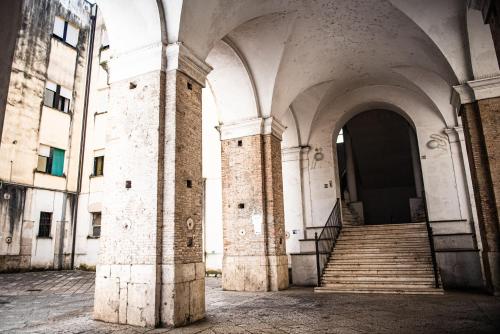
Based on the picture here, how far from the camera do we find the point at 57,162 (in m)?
15.8

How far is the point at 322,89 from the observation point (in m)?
12.8

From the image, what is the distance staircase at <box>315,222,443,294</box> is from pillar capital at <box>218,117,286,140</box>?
13.9ft

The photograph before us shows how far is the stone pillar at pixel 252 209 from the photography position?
9.17 meters

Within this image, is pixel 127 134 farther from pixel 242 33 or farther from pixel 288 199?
pixel 288 199

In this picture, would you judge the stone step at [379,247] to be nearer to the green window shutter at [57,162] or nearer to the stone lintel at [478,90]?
the stone lintel at [478,90]

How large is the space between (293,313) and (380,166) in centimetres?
1483

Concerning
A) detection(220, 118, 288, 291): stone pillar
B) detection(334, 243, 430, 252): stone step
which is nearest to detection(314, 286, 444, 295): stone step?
detection(220, 118, 288, 291): stone pillar

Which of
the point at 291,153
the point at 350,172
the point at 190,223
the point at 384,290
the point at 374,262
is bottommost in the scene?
the point at 384,290

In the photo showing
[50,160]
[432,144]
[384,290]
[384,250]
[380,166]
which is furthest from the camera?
[380,166]

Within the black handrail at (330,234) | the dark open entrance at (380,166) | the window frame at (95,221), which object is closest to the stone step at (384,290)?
the black handrail at (330,234)

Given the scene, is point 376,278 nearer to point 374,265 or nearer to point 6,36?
point 374,265

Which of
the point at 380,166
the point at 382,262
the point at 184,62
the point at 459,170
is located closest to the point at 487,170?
the point at 382,262

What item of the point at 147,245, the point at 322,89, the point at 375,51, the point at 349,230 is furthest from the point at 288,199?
the point at 147,245

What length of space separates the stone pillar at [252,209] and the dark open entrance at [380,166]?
314 inches
